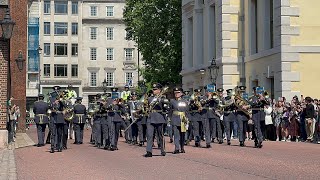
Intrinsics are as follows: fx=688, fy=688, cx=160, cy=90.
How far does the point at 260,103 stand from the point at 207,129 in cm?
217

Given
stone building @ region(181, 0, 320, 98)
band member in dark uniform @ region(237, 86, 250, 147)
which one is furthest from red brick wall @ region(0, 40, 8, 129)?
stone building @ region(181, 0, 320, 98)

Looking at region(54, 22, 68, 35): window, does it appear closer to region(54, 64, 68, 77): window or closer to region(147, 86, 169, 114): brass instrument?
region(54, 64, 68, 77): window

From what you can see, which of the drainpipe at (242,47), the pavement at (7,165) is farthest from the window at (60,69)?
the pavement at (7,165)

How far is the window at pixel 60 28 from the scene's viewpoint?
94.1 metres

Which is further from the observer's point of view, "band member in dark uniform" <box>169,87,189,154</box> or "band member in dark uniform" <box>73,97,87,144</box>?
"band member in dark uniform" <box>73,97,87,144</box>

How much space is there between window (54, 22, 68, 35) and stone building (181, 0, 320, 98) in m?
46.8

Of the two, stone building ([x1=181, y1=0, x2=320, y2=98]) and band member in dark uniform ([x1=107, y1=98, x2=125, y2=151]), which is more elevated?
stone building ([x1=181, y1=0, x2=320, y2=98])

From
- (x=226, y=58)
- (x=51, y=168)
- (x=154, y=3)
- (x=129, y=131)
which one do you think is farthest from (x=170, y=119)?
(x=154, y=3)

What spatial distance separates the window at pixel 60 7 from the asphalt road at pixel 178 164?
7256 centimetres

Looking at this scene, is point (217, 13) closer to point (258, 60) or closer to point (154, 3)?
point (258, 60)

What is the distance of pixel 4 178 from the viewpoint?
14453mm

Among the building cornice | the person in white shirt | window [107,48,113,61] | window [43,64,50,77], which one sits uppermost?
the building cornice

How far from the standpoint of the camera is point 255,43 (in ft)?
124

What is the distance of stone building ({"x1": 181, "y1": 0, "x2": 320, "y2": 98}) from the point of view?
33.0m
